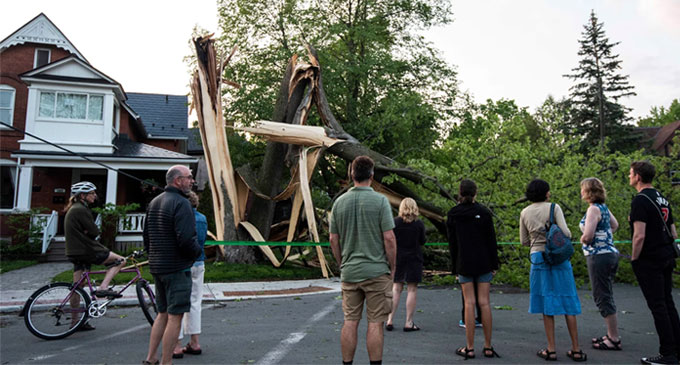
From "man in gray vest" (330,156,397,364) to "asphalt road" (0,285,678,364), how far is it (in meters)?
0.92

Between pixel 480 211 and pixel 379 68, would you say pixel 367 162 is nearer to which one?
pixel 480 211

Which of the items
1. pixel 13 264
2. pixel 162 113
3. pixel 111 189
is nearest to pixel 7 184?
pixel 111 189

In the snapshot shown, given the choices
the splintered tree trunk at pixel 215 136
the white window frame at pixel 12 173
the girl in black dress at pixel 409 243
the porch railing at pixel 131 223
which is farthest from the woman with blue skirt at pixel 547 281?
the white window frame at pixel 12 173

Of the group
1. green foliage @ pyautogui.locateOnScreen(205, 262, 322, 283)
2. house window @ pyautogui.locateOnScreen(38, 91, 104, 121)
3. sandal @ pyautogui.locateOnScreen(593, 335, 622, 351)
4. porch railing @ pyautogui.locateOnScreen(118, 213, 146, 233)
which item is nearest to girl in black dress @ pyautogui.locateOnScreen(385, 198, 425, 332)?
sandal @ pyautogui.locateOnScreen(593, 335, 622, 351)

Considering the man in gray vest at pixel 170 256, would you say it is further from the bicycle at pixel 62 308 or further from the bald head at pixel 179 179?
the bicycle at pixel 62 308

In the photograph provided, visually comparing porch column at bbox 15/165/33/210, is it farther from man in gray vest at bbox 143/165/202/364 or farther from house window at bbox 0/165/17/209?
man in gray vest at bbox 143/165/202/364

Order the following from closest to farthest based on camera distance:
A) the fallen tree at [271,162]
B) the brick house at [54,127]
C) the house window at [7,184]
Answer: the fallen tree at [271,162] < the brick house at [54,127] < the house window at [7,184]

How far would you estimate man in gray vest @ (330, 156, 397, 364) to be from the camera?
3.64 metres

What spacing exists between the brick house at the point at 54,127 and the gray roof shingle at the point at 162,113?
5032 mm

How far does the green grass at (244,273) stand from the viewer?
34.4 ft

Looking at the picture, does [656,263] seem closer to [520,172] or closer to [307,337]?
[307,337]

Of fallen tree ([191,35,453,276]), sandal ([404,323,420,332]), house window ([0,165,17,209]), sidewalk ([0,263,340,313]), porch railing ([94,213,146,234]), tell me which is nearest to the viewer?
sandal ([404,323,420,332])

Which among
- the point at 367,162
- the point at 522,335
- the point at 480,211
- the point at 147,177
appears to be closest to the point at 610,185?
the point at 522,335

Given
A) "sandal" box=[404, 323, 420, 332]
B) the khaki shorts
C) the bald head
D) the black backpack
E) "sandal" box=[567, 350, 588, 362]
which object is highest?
the bald head
